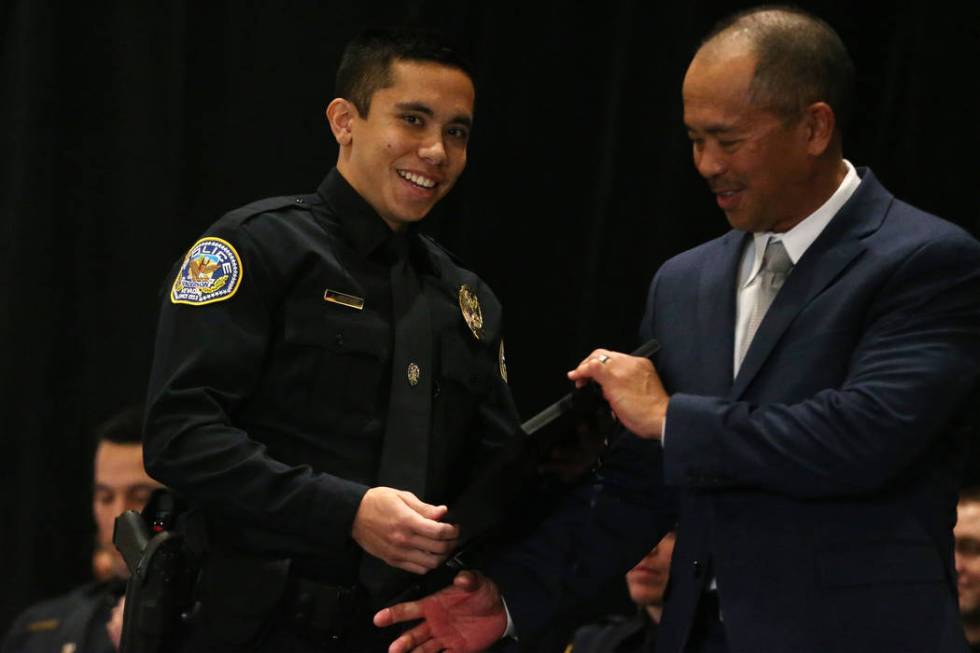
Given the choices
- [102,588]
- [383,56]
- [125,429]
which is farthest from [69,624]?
[383,56]

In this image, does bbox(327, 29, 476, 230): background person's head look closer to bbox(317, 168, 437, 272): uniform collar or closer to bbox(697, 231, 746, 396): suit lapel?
bbox(317, 168, 437, 272): uniform collar

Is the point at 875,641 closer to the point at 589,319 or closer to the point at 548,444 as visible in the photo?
the point at 548,444

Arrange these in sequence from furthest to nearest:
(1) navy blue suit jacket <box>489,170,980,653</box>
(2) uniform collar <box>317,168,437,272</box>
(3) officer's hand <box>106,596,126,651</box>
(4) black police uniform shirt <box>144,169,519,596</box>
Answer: (3) officer's hand <box>106,596,126,651</box>
(2) uniform collar <box>317,168,437,272</box>
(4) black police uniform shirt <box>144,169,519,596</box>
(1) navy blue suit jacket <box>489,170,980,653</box>

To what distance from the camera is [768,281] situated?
2.49 meters

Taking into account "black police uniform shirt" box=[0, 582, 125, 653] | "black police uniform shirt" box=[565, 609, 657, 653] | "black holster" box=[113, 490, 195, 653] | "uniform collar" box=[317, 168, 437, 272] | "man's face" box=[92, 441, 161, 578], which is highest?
"uniform collar" box=[317, 168, 437, 272]

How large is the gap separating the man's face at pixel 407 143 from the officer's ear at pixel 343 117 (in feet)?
0.10

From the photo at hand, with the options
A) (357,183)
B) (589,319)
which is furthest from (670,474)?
(589,319)

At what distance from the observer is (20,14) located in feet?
12.8

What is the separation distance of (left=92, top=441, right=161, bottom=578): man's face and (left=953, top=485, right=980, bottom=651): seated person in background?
2.33 metres

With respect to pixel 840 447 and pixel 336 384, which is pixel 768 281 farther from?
pixel 336 384

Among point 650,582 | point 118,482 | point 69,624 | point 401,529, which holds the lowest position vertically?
point 69,624

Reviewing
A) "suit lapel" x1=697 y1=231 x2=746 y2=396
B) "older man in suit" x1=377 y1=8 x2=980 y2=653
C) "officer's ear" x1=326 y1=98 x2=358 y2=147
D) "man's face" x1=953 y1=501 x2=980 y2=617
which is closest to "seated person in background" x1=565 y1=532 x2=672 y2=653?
"man's face" x1=953 y1=501 x2=980 y2=617

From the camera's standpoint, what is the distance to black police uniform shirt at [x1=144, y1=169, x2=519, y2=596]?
7.59 feet

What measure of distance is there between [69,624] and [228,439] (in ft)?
6.30
